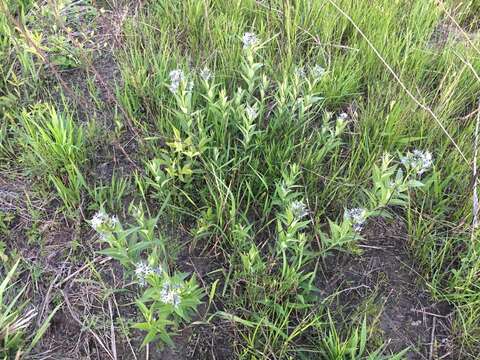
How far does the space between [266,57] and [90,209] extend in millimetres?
1210

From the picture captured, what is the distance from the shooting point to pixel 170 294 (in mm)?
1485

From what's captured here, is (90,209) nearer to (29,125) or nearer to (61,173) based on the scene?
(61,173)

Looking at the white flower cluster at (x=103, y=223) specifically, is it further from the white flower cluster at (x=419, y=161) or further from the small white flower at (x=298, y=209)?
the white flower cluster at (x=419, y=161)

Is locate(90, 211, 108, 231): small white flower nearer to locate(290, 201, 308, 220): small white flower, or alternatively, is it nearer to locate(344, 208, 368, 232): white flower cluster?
locate(290, 201, 308, 220): small white flower

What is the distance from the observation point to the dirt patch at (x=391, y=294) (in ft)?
5.87

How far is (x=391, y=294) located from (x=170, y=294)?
3.11 ft

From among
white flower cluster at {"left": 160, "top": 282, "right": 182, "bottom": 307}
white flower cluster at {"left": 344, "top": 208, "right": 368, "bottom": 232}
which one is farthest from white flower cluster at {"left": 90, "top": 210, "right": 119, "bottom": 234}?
white flower cluster at {"left": 344, "top": 208, "right": 368, "bottom": 232}

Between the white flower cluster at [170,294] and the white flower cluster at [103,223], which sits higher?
the white flower cluster at [103,223]

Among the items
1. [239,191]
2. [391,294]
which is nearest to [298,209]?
[239,191]

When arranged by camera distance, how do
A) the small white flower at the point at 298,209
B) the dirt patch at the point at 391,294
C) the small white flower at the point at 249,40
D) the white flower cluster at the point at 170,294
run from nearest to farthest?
the white flower cluster at the point at 170,294, the small white flower at the point at 298,209, the dirt patch at the point at 391,294, the small white flower at the point at 249,40

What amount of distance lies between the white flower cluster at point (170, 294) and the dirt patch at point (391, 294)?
0.60 meters

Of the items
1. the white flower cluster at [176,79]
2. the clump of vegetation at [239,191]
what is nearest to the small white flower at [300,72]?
the clump of vegetation at [239,191]

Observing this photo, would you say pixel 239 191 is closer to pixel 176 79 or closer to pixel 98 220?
pixel 176 79

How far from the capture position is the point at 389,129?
2.13 metres
